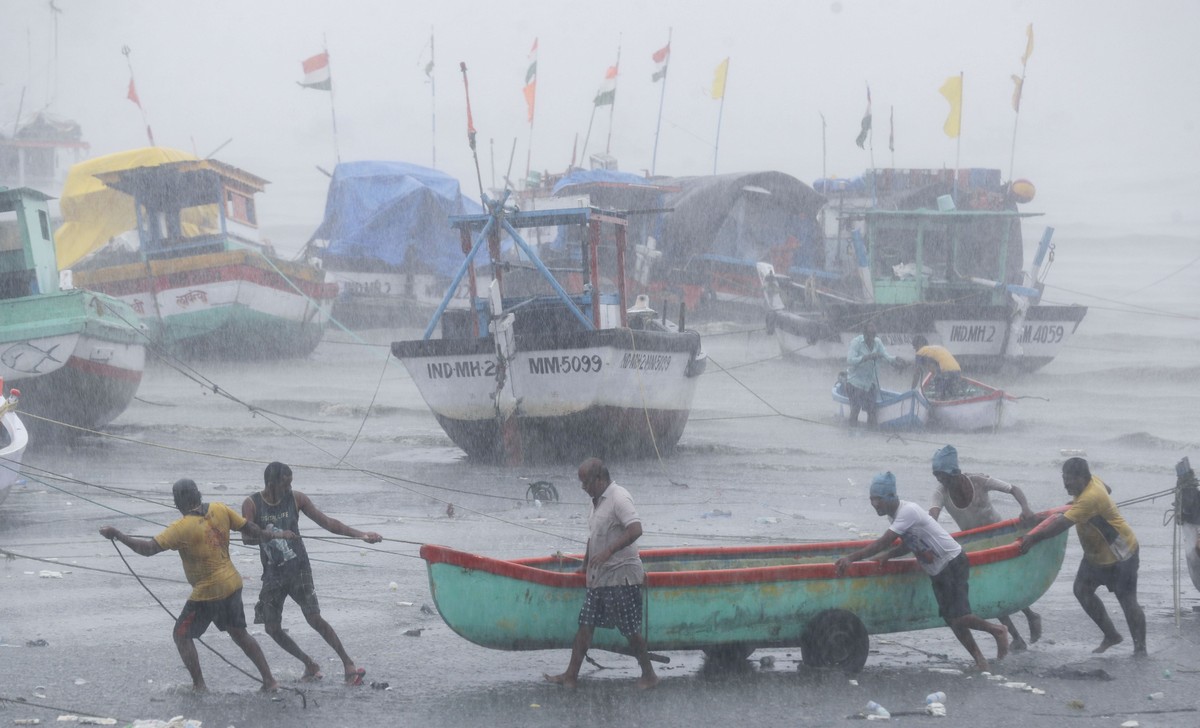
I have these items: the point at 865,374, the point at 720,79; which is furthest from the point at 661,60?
the point at 865,374

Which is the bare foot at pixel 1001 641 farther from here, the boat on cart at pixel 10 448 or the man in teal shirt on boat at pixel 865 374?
the man in teal shirt on boat at pixel 865 374

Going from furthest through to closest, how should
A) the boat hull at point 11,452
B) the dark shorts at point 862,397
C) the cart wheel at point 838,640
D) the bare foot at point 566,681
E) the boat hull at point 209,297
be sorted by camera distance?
the boat hull at point 209,297, the dark shorts at point 862,397, the boat hull at point 11,452, the cart wheel at point 838,640, the bare foot at point 566,681

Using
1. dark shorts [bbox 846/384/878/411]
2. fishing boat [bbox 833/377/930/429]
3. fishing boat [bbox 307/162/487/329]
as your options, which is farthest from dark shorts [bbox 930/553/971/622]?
fishing boat [bbox 307/162/487/329]

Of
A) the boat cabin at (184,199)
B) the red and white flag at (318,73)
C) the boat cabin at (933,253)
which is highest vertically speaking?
the red and white flag at (318,73)

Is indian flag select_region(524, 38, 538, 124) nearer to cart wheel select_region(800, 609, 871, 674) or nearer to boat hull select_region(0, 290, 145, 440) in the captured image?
boat hull select_region(0, 290, 145, 440)

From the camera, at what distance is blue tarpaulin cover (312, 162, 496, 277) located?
3253 centimetres

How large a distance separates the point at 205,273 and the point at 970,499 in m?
20.5

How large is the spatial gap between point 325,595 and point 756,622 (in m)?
3.18

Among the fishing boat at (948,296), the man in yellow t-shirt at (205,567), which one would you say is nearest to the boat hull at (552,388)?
the man in yellow t-shirt at (205,567)

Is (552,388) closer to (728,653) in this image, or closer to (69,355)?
(69,355)

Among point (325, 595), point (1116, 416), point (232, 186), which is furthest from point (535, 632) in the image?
point (232, 186)

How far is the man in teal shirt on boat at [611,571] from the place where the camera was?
19.3ft

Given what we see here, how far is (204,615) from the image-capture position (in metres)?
5.66

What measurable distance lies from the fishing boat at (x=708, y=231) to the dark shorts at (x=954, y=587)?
81.1 feet
